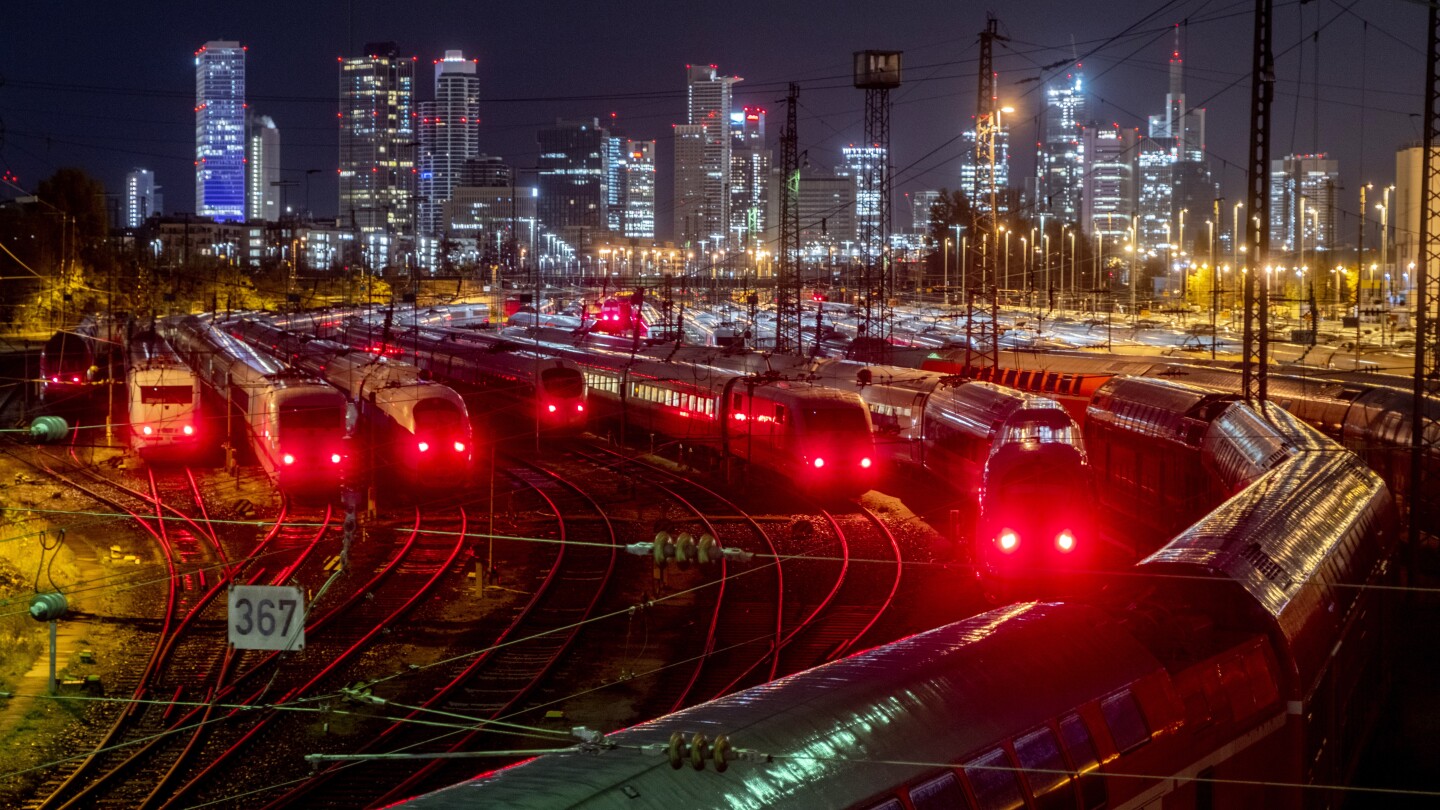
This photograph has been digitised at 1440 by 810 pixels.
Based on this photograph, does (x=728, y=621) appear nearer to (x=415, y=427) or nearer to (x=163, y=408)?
(x=415, y=427)

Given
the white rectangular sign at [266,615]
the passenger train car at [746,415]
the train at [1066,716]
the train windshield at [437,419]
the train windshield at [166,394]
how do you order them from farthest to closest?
the train windshield at [166,394]
the train windshield at [437,419]
the passenger train car at [746,415]
the white rectangular sign at [266,615]
the train at [1066,716]

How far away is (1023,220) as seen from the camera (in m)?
113

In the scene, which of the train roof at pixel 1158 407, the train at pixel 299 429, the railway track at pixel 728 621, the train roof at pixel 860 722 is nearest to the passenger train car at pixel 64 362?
the train at pixel 299 429

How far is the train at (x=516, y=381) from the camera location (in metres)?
35.8

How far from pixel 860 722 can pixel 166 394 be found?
28.5 m

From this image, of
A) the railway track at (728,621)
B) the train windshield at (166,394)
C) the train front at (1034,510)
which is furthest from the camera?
the train windshield at (166,394)

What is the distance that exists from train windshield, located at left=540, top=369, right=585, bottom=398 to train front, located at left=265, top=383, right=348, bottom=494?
9138mm

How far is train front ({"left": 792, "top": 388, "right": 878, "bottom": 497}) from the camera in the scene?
2531 cm

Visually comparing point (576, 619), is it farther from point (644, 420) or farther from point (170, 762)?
point (644, 420)

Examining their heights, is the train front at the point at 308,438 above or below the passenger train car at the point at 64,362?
below

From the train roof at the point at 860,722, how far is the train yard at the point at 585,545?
0.10 meters

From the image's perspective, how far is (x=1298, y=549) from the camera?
1072 centimetres

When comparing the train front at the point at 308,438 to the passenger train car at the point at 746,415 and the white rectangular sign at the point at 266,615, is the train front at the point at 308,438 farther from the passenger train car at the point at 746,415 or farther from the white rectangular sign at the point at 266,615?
the white rectangular sign at the point at 266,615

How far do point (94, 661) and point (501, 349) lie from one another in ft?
82.0
